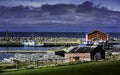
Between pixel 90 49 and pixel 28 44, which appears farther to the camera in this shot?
pixel 28 44

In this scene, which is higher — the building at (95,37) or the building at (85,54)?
the building at (95,37)

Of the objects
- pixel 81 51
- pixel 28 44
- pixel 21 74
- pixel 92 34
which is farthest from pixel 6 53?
pixel 21 74

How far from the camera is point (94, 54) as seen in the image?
25703 mm

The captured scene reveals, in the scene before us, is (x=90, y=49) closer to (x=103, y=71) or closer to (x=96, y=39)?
(x=103, y=71)

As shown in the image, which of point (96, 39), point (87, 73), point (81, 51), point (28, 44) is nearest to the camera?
point (87, 73)

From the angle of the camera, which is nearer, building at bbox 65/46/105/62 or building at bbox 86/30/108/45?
building at bbox 65/46/105/62

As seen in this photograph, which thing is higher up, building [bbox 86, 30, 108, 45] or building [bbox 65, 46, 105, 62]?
building [bbox 86, 30, 108, 45]

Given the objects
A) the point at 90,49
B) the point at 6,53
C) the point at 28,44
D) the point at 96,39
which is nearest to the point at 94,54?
the point at 90,49

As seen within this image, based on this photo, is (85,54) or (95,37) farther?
(95,37)

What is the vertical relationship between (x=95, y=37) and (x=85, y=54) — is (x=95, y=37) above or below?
above

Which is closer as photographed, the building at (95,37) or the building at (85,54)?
the building at (85,54)

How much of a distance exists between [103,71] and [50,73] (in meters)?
1.77

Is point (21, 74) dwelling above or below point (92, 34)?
below

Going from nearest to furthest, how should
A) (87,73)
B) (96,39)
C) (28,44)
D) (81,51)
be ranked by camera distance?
(87,73)
(81,51)
(96,39)
(28,44)
